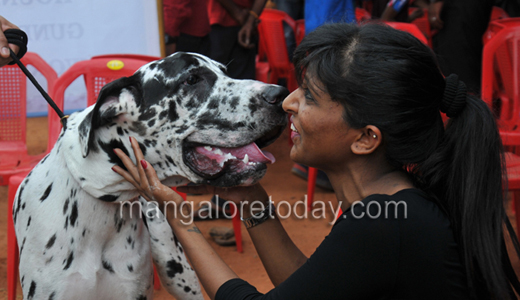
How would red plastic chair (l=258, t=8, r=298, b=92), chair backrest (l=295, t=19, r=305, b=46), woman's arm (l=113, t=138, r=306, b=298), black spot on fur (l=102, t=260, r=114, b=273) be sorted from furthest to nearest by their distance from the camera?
chair backrest (l=295, t=19, r=305, b=46) < red plastic chair (l=258, t=8, r=298, b=92) < black spot on fur (l=102, t=260, r=114, b=273) < woman's arm (l=113, t=138, r=306, b=298)

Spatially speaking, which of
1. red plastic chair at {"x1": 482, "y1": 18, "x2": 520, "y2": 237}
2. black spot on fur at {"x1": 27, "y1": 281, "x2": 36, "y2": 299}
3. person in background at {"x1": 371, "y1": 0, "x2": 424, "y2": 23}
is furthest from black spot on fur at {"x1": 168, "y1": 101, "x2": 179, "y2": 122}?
person in background at {"x1": 371, "y1": 0, "x2": 424, "y2": 23}

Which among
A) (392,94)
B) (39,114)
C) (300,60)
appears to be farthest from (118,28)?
(392,94)

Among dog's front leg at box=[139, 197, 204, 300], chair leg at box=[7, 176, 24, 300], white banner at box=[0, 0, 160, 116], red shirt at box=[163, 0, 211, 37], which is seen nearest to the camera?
dog's front leg at box=[139, 197, 204, 300]

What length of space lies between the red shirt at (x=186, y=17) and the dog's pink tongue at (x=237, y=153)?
3.35 metres

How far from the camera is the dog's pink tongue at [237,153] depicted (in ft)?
7.03

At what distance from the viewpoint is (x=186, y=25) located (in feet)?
17.3

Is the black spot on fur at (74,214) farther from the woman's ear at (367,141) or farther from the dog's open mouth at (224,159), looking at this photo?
the woman's ear at (367,141)

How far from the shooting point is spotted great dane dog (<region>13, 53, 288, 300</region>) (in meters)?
2.13

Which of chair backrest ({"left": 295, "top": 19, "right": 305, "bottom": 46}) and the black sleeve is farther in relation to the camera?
chair backrest ({"left": 295, "top": 19, "right": 305, "bottom": 46})

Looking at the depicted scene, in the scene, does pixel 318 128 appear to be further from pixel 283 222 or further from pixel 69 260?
pixel 283 222

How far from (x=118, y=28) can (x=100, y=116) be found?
8.97ft

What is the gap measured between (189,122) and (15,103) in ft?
8.14

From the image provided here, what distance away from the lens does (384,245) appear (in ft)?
5.44

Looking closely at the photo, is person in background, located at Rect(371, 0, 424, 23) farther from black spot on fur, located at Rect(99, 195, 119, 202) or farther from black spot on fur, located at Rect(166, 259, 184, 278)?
black spot on fur, located at Rect(99, 195, 119, 202)
